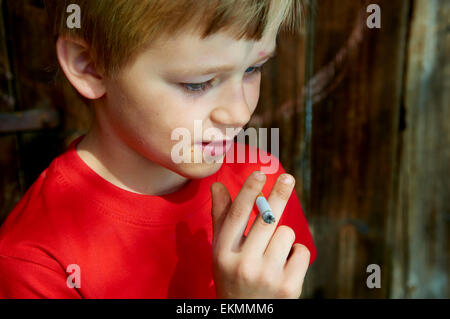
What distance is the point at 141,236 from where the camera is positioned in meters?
0.77

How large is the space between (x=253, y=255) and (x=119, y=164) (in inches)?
11.8

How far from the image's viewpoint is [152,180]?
2.67 feet

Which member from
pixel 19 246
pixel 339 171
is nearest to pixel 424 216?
pixel 339 171

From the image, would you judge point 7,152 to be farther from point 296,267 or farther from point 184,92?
point 296,267

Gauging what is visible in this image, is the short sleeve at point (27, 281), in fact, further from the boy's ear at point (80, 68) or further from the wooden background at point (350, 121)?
the wooden background at point (350, 121)

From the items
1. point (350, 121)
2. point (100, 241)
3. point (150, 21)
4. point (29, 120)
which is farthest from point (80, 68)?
point (350, 121)

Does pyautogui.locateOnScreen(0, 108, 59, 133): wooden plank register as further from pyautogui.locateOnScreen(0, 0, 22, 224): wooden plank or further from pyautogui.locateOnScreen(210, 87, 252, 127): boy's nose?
pyautogui.locateOnScreen(210, 87, 252, 127): boy's nose

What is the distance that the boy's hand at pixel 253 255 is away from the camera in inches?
26.3

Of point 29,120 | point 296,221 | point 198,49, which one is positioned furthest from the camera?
point 29,120

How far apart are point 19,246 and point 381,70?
3.14 ft

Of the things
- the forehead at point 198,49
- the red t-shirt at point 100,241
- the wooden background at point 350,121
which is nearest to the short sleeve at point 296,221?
the red t-shirt at point 100,241

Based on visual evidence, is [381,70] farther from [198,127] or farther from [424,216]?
[198,127]

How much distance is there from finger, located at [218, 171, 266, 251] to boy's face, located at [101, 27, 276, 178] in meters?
0.08

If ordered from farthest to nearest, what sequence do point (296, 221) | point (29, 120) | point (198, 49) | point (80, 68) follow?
point (29, 120)
point (296, 221)
point (80, 68)
point (198, 49)
